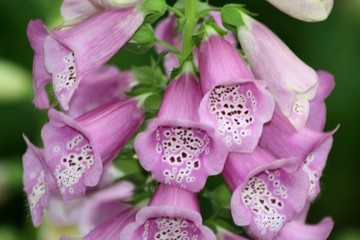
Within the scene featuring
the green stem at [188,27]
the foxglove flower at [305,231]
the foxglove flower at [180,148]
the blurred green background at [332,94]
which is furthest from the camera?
the blurred green background at [332,94]

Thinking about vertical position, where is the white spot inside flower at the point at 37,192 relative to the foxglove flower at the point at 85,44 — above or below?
below

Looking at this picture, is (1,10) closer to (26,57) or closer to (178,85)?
(26,57)

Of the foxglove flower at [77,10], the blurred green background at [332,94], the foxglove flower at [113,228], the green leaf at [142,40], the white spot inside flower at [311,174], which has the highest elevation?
the foxglove flower at [77,10]

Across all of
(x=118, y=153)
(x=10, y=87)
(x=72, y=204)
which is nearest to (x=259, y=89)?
(x=118, y=153)

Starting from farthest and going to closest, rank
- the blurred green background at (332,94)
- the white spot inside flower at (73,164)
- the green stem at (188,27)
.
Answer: the blurred green background at (332,94)
the green stem at (188,27)
the white spot inside flower at (73,164)

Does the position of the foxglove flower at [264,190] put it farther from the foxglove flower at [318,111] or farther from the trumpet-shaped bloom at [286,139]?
the foxglove flower at [318,111]

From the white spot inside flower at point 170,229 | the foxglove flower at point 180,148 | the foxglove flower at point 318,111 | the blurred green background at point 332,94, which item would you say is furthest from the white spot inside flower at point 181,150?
the blurred green background at point 332,94
